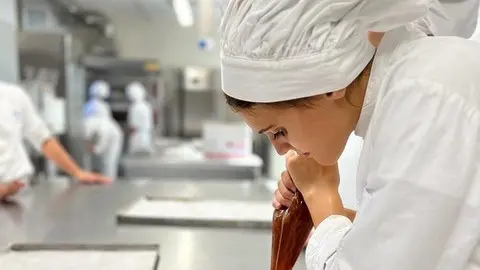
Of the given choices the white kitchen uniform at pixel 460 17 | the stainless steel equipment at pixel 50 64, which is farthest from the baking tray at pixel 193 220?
the stainless steel equipment at pixel 50 64

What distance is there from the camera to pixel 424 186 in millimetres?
405

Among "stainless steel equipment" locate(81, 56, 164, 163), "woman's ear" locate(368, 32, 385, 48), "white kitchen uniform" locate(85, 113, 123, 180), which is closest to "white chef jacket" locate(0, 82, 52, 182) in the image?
"woman's ear" locate(368, 32, 385, 48)

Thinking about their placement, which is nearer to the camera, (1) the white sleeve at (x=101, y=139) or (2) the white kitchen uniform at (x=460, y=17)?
(2) the white kitchen uniform at (x=460, y=17)

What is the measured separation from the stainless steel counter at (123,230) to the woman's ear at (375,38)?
1.34 feet

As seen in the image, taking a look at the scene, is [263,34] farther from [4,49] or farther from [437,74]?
[4,49]

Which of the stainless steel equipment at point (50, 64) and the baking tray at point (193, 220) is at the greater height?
the stainless steel equipment at point (50, 64)

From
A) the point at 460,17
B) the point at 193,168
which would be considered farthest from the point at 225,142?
the point at 460,17

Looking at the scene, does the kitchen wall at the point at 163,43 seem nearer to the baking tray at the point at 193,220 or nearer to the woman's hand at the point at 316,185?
the baking tray at the point at 193,220

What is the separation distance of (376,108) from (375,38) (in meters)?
0.08

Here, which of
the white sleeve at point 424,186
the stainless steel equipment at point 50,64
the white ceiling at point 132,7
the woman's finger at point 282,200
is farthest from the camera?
the white ceiling at point 132,7

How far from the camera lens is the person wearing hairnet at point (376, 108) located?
406 mm

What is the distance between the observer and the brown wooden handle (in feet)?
1.99

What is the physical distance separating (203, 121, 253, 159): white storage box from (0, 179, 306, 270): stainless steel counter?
1361mm

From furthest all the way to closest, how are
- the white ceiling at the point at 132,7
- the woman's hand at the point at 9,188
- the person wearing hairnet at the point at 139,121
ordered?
the white ceiling at the point at 132,7 → the person wearing hairnet at the point at 139,121 → the woman's hand at the point at 9,188
